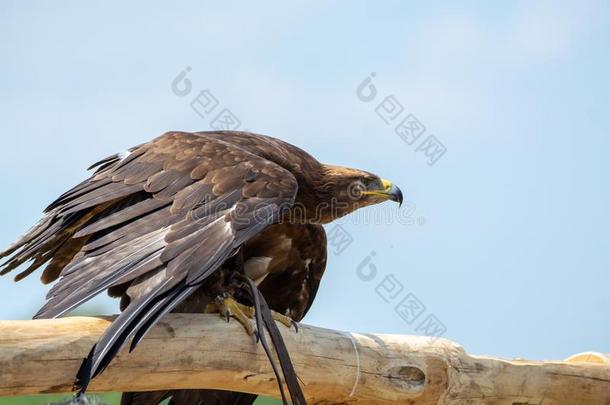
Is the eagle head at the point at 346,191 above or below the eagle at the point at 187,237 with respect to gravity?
above

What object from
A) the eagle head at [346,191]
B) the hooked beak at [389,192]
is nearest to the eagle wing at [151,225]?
the eagle head at [346,191]

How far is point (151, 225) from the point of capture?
14.2 ft

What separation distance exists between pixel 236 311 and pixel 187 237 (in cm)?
43

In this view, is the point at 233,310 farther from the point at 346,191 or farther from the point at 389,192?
the point at 389,192

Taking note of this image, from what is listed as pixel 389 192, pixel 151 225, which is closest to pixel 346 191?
pixel 389 192

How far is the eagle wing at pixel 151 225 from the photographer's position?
394cm

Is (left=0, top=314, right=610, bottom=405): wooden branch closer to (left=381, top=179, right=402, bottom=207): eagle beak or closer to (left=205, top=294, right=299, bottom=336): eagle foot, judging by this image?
(left=205, top=294, right=299, bottom=336): eagle foot

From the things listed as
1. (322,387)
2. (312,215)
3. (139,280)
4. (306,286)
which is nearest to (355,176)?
(312,215)

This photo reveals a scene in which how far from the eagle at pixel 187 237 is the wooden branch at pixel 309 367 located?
0.40 feet

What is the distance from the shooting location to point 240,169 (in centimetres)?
475

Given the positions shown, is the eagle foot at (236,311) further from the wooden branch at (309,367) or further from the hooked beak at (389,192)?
the hooked beak at (389,192)

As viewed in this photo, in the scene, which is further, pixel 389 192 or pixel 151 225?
pixel 389 192

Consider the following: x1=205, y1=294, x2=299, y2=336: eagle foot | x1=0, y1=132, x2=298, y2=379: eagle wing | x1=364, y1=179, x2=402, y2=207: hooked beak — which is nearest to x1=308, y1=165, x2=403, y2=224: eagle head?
x1=364, y1=179, x2=402, y2=207: hooked beak

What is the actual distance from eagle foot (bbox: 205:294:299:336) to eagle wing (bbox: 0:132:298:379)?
1.15 feet
